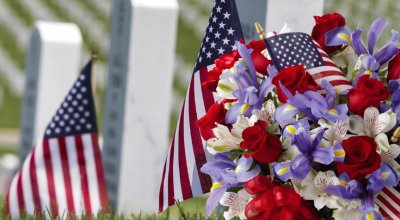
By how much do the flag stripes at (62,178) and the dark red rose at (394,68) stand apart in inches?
139

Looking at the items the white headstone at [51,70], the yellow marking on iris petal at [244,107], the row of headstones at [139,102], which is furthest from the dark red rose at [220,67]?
the white headstone at [51,70]

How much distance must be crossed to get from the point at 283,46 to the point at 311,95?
0.41 meters

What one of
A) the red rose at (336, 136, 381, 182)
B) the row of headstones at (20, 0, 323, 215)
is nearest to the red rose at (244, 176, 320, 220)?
the red rose at (336, 136, 381, 182)

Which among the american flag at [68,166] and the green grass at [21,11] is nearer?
the american flag at [68,166]

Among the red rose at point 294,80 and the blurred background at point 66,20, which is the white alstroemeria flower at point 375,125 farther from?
the blurred background at point 66,20

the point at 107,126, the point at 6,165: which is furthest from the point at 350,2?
the point at 107,126

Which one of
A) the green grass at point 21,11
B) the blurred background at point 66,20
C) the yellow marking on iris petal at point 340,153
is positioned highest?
the yellow marking on iris petal at point 340,153

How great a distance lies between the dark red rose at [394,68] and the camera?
4715 mm

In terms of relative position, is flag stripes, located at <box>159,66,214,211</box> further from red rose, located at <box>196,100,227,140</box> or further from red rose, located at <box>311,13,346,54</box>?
red rose, located at <box>311,13,346,54</box>

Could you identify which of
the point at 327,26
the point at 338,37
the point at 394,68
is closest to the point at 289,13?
the point at 327,26

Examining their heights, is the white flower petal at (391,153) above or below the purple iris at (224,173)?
above

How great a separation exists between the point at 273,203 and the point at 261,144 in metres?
0.26

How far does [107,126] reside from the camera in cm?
970

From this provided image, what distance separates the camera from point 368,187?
445 cm
